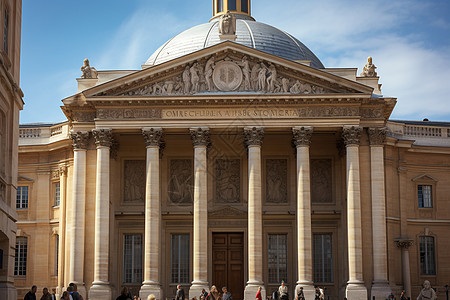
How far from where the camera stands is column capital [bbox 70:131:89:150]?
4722 cm

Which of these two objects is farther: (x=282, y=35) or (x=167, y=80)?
(x=282, y=35)

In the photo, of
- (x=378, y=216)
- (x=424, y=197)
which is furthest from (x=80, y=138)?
(x=424, y=197)

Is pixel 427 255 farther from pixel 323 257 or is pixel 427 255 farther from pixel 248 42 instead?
pixel 248 42

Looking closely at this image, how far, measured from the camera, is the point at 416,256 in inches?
2094

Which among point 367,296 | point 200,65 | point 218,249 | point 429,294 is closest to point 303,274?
point 367,296

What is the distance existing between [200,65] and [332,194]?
12082mm

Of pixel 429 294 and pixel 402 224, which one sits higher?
pixel 402 224

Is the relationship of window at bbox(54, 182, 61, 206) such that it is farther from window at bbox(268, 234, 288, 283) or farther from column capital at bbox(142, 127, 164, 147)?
window at bbox(268, 234, 288, 283)

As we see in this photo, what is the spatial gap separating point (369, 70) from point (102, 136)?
55.8 feet

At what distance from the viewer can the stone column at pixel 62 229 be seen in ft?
169

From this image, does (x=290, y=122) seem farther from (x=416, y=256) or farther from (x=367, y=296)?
(x=416, y=256)

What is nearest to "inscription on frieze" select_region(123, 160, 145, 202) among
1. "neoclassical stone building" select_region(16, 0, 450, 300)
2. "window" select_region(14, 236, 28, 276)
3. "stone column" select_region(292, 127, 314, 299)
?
"neoclassical stone building" select_region(16, 0, 450, 300)

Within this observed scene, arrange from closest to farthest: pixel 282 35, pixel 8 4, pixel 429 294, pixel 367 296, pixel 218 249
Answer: pixel 429 294 < pixel 8 4 < pixel 367 296 < pixel 218 249 < pixel 282 35

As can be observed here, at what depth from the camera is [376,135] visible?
46969mm
